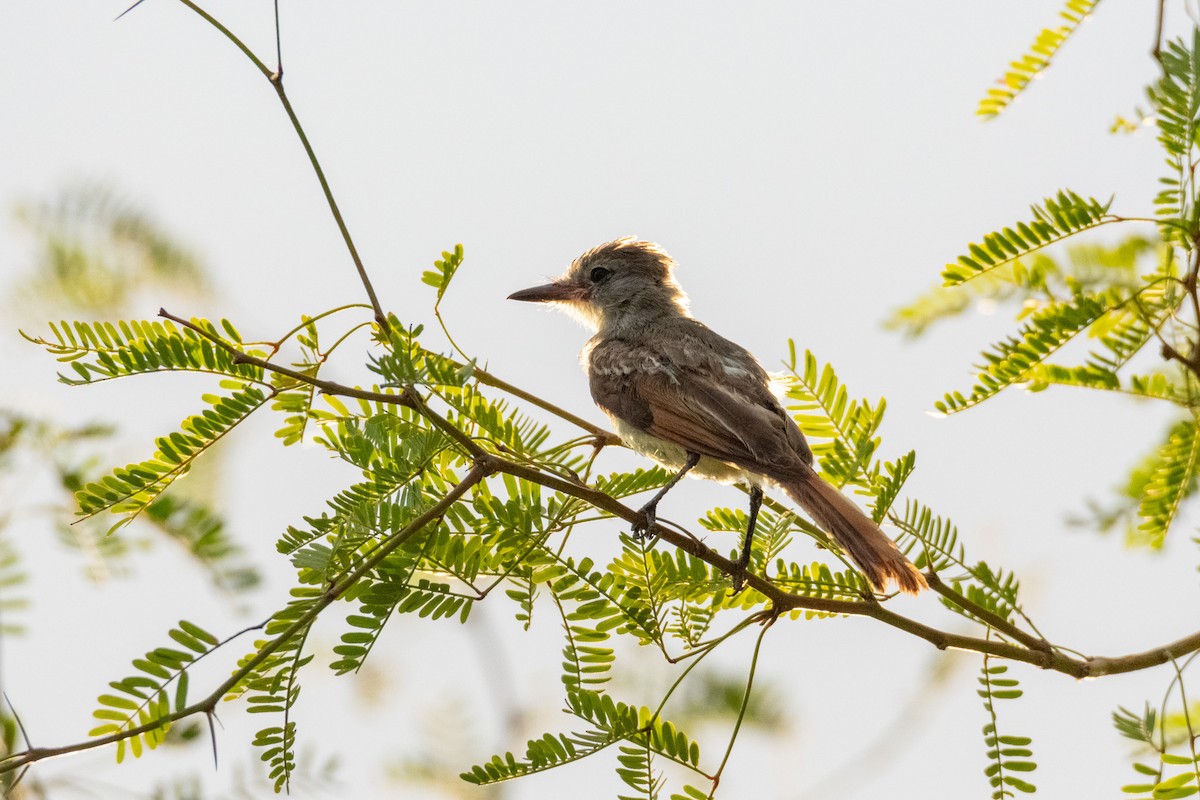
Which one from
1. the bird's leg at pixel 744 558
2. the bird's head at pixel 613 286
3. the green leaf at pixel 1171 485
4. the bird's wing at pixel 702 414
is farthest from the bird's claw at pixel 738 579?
the bird's head at pixel 613 286

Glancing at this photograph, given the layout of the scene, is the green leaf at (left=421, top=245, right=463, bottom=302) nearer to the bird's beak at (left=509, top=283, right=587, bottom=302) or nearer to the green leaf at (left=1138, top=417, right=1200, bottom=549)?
the green leaf at (left=1138, top=417, right=1200, bottom=549)

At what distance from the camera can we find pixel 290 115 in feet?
7.44

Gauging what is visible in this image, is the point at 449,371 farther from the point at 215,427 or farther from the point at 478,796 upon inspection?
the point at 478,796

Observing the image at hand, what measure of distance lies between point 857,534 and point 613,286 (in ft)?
9.14

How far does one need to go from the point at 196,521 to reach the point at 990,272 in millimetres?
2019

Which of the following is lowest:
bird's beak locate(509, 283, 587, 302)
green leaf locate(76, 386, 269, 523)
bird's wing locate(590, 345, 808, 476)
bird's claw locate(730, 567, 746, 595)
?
green leaf locate(76, 386, 269, 523)

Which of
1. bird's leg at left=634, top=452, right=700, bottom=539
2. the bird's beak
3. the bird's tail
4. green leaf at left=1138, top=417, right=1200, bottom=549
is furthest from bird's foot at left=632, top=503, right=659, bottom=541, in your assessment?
the bird's beak

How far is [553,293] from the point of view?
575cm

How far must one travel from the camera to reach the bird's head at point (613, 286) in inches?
224

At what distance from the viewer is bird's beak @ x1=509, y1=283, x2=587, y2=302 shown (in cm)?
562

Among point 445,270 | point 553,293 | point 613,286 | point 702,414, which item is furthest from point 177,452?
point 613,286

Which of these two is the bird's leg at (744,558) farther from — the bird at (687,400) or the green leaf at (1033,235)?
the green leaf at (1033,235)

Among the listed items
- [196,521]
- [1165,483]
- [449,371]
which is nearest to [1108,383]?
[1165,483]

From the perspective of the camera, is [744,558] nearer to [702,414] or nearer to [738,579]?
[738,579]
